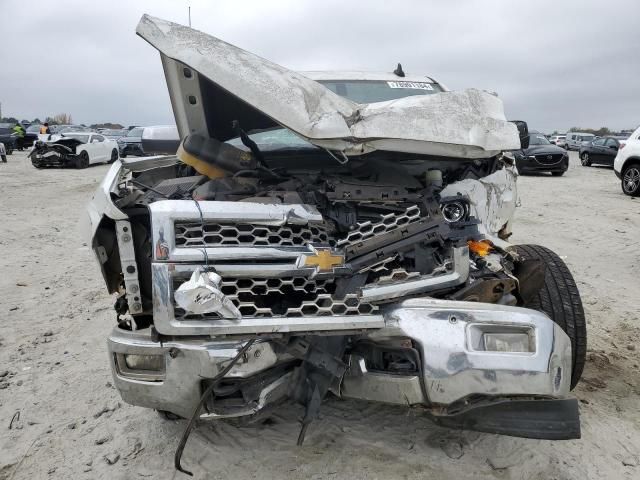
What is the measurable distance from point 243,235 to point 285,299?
0.36m

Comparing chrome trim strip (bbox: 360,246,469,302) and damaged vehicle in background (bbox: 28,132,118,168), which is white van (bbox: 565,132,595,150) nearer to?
damaged vehicle in background (bbox: 28,132,118,168)

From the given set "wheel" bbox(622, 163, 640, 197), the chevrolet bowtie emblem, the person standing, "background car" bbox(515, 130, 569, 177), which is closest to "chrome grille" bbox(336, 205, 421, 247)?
the chevrolet bowtie emblem

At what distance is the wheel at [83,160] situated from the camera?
1832 centimetres

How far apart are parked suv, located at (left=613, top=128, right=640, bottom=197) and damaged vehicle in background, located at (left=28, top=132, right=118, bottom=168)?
16.9 m

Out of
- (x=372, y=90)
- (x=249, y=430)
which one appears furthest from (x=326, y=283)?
(x=372, y=90)

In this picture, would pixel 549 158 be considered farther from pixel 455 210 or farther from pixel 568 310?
pixel 455 210

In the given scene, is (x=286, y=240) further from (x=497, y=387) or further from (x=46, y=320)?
(x=46, y=320)

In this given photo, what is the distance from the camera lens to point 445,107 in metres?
2.43

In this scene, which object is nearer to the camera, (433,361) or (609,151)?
(433,361)

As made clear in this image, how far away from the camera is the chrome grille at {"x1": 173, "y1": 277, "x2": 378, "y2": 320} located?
2.11 metres

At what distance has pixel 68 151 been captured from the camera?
58.8 feet

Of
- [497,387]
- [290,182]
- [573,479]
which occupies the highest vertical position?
[290,182]

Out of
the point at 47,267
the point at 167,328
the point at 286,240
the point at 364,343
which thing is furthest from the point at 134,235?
the point at 47,267

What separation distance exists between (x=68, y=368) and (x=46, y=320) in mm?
987
